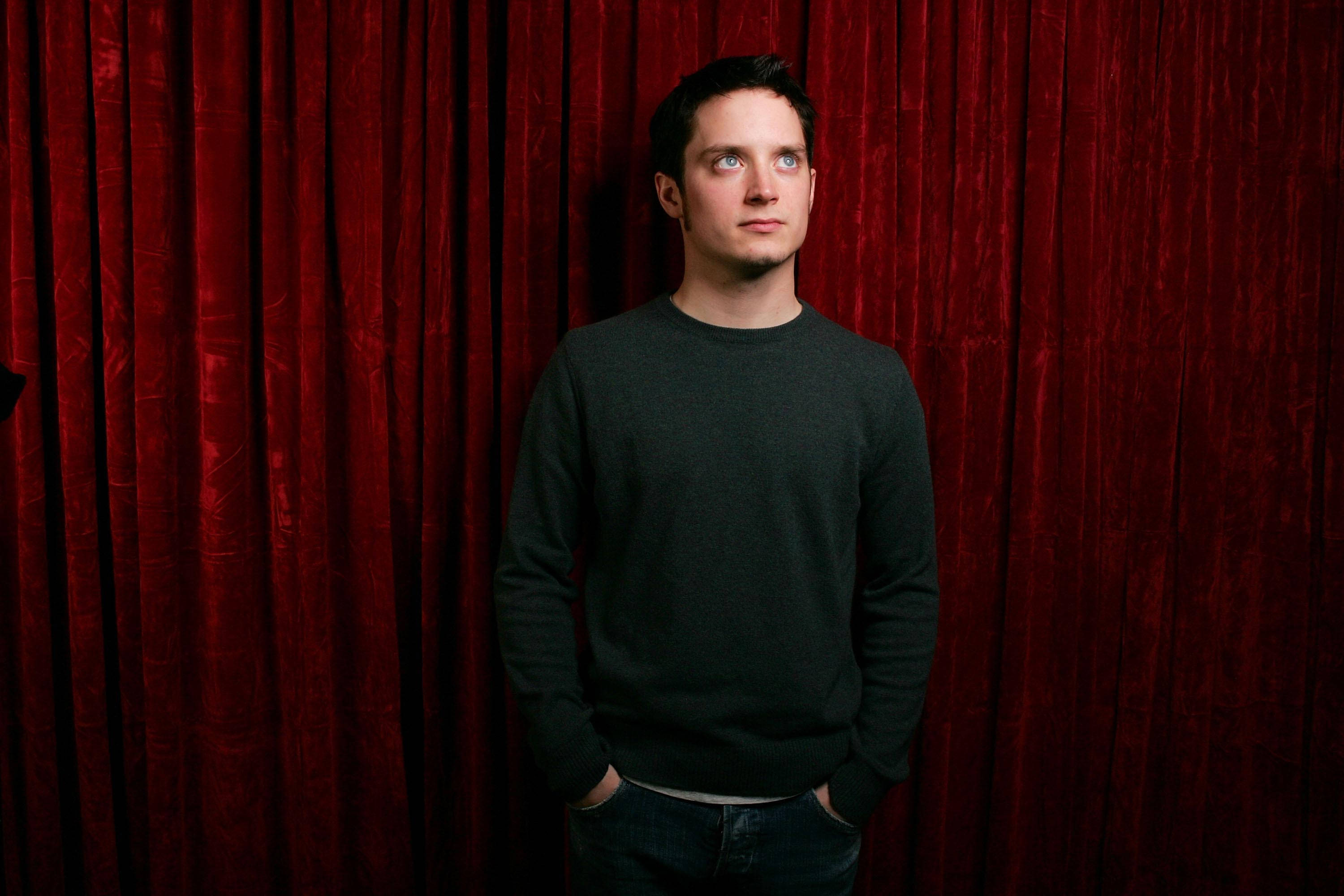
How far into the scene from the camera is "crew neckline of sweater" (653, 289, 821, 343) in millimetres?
1263

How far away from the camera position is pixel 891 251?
1.60m

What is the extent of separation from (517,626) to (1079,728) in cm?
119

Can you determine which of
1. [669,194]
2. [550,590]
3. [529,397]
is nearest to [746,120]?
[669,194]

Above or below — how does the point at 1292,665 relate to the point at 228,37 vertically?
below

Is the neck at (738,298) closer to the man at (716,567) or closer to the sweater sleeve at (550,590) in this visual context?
the man at (716,567)

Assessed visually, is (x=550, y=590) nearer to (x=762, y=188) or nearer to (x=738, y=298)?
(x=738, y=298)

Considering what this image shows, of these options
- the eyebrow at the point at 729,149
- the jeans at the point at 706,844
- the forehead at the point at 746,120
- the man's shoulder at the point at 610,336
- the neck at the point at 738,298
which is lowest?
the jeans at the point at 706,844

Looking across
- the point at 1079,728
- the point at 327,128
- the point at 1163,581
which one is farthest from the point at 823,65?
the point at 1079,728

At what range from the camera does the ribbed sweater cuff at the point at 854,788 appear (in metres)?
1.22

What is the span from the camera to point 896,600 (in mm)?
1316

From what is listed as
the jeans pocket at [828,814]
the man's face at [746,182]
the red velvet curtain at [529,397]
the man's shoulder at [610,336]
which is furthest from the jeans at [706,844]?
the man's face at [746,182]

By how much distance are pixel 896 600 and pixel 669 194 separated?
74 centimetres

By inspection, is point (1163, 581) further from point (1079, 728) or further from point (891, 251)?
point (891, 251)

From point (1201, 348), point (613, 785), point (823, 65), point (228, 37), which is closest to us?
point (613, 785)
